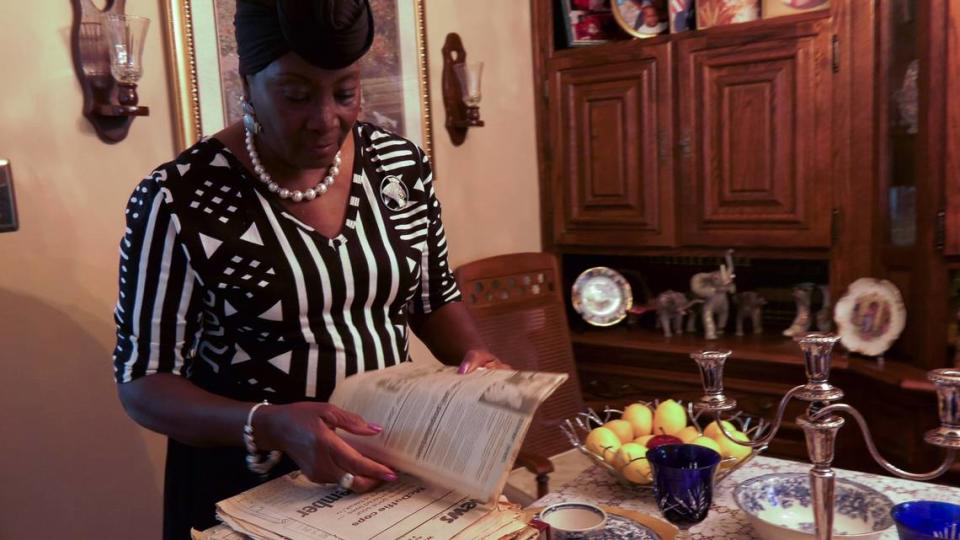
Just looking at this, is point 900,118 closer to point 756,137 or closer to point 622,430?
point 756,137

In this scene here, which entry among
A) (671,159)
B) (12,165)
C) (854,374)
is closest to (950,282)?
(854,374)

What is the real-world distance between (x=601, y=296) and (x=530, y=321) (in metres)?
0.47

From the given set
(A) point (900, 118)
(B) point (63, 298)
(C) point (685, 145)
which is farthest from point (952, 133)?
(B) point (63, 298)

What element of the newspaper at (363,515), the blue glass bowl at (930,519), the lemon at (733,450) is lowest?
the lemon at (733,450)

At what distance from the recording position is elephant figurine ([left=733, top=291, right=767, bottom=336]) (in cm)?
255

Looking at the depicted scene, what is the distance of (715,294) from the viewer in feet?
8.36

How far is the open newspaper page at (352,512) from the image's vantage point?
0.73m

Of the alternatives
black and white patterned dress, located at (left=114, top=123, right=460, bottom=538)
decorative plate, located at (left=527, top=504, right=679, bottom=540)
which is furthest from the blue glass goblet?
black and white patterned dress, located at (left=114, top=123, right=460, bottom=538)

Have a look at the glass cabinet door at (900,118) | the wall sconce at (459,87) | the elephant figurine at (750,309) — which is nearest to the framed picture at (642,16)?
the wall sconce at (459,87)

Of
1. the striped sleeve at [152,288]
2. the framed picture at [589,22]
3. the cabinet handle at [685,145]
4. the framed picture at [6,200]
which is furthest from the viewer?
the framed picture at [589,22]

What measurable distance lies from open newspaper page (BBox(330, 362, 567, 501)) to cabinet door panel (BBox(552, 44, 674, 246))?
5.85ft

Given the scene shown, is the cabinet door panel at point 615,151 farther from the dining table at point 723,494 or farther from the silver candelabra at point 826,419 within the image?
the silver candelabra at point 826,419

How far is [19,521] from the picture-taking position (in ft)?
4.90

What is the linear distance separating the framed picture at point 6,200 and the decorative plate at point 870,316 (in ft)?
6.59
